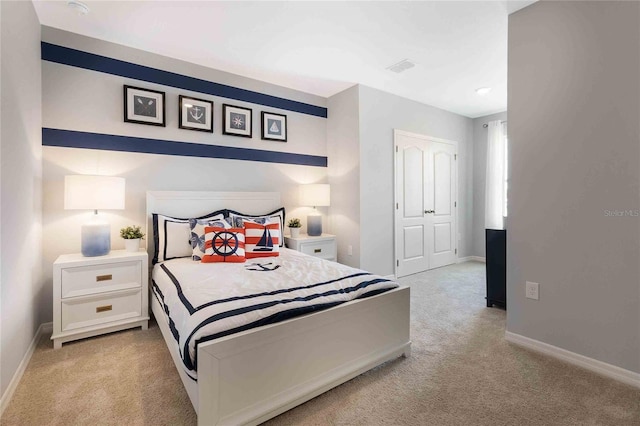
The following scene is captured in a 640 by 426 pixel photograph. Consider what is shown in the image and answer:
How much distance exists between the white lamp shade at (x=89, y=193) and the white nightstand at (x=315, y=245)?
70.2 inches

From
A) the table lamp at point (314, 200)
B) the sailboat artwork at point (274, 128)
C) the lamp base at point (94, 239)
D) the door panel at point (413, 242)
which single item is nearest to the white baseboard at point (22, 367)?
the lamp base at point (94, 239)

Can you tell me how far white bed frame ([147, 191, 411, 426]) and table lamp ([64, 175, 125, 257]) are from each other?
0.81 m

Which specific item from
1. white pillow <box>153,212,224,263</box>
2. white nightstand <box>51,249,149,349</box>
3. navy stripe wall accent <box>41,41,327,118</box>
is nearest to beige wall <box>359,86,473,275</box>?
navy stripe wall accent <box>41,41,327,118</box>

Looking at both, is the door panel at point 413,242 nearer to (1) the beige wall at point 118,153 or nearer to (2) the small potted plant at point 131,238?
(1) the beige wall at point 118,153

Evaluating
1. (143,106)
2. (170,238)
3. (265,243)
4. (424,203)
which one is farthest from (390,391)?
(424,203)

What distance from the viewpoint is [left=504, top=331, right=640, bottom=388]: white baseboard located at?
1.81 m

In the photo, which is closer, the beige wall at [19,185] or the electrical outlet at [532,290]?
the beige wall at [19,185]

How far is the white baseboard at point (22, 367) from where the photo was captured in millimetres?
1613

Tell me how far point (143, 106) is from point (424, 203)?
3759 mm

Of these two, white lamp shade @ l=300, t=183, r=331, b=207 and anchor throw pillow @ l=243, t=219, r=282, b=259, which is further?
white lamp shade @ l=300, t=183, r=331, b=207

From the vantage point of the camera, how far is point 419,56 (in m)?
3.06

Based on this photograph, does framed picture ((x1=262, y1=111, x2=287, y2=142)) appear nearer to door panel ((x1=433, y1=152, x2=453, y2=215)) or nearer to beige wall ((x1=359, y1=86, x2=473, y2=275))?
beige wall ((x1=359, y1=86, x2=473, y2=275))

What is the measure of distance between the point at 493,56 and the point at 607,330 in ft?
8.46

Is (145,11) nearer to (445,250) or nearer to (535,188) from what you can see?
(535,188)
